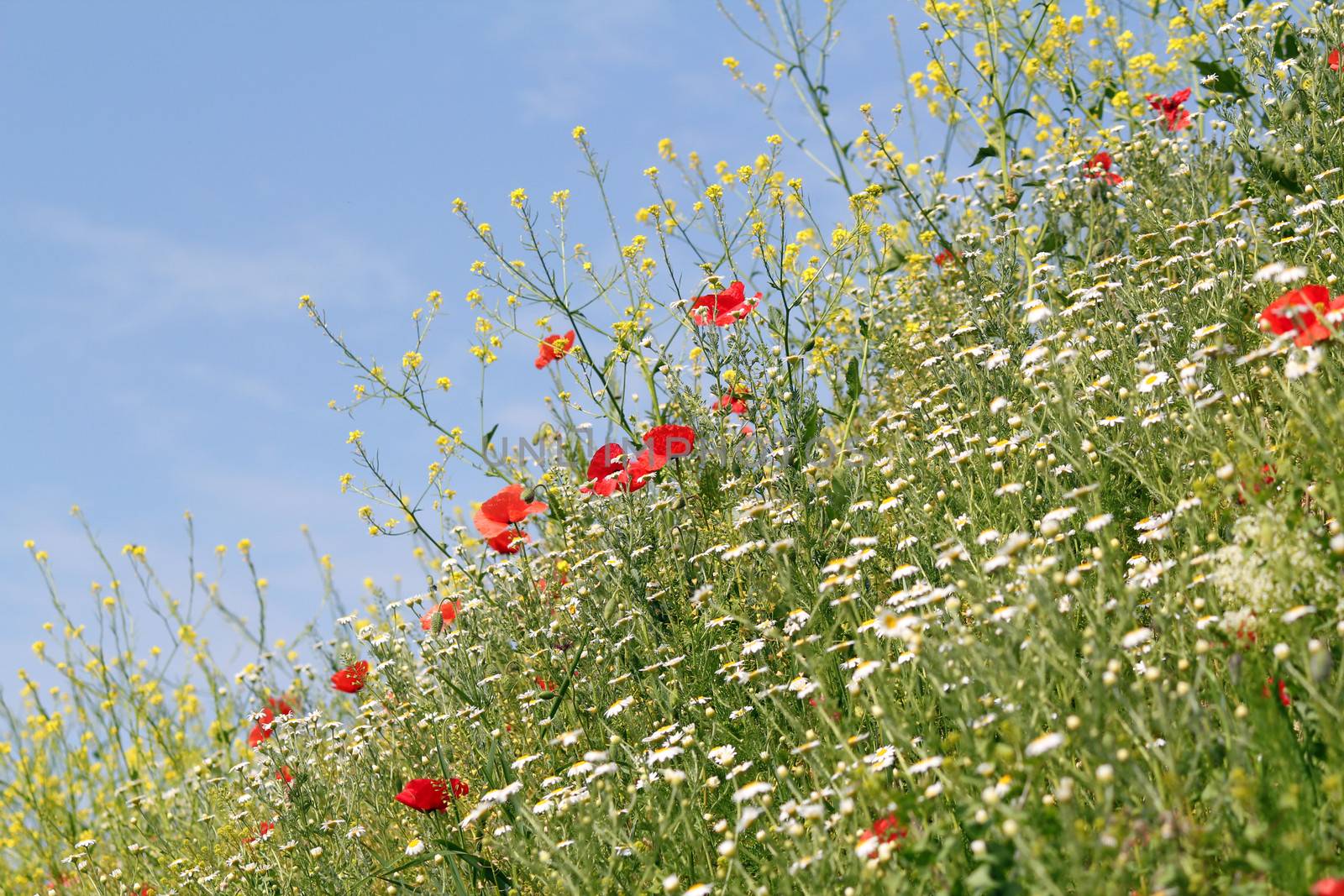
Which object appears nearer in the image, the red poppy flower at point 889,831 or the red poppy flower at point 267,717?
the red poppy flower at point 889,831

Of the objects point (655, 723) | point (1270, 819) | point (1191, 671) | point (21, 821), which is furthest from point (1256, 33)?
point (21, 821)

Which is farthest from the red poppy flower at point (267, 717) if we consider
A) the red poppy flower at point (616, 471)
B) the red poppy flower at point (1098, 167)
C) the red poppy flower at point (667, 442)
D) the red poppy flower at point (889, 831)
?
the red poppy flower at point (1098, 167)

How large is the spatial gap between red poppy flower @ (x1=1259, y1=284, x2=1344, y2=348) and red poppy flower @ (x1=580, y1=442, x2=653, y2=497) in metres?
1.99

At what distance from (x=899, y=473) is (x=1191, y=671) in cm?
142

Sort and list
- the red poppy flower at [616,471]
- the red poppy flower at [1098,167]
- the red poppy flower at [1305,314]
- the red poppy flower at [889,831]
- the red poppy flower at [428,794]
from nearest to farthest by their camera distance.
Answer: the red poppy flower at [889,831]
the red poppy flower at [1305,314]
the red poppy flower at [428,794]
the red poppy flower at [616,471]
the red poppy flower at [1098,167]

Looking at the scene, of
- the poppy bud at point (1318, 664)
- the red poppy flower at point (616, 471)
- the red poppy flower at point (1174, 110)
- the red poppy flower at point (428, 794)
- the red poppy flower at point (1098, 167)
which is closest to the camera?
the poppy bud at point (1318, 664)

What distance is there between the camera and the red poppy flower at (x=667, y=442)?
13.4ft

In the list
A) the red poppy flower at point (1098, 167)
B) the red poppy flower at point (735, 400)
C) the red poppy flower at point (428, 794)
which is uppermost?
the red poppy flower at point (1098, 167)

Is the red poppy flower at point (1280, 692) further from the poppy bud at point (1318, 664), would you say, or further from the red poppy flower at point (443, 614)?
the red poppy flower at point (443, 614)

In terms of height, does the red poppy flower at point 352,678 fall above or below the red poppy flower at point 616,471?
below

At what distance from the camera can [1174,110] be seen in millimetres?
5477

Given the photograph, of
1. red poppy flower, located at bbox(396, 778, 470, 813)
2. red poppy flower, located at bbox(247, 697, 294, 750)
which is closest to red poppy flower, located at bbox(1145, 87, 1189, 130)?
red poppy flower, located at bbox(396, 778, 470, 813)

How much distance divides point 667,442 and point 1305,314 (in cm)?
199

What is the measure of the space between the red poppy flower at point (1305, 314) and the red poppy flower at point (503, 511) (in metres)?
2.39
